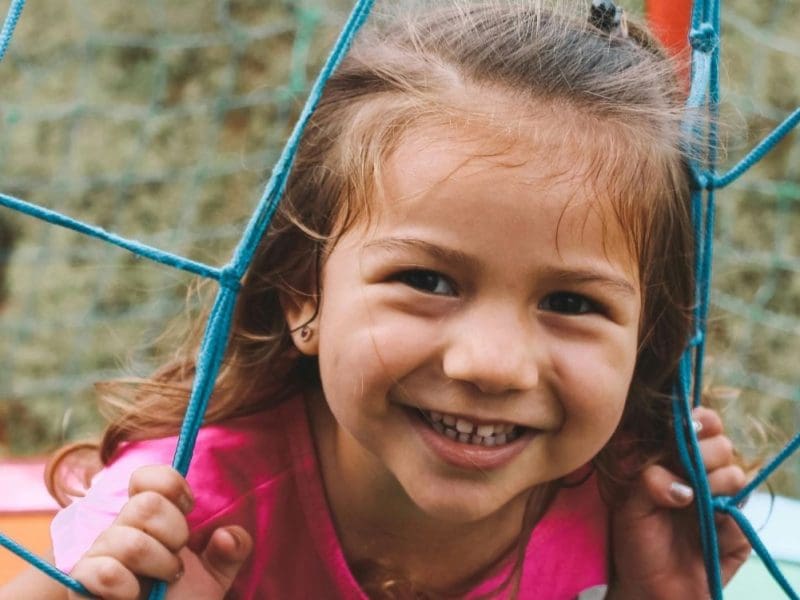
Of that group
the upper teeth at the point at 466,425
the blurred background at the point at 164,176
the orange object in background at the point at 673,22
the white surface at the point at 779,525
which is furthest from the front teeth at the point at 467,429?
the blurred background at the point at 164,176

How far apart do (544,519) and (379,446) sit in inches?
11.1

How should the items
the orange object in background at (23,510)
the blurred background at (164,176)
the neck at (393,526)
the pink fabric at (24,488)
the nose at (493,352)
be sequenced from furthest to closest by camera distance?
the blurred background at (164,176) < the pink fabric at (24,488) < the orange object in background at (23,510) < the neck at (393,526) < the nose at (493,352)

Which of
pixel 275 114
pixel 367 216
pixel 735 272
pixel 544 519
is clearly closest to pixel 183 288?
pixel 275 114

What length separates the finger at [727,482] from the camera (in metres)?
1.09

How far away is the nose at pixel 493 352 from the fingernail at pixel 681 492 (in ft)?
1.03

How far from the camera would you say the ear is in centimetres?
98

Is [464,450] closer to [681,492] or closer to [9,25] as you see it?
[681,492]

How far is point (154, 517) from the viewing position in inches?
33.9

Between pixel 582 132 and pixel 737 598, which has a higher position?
pixel 582 132

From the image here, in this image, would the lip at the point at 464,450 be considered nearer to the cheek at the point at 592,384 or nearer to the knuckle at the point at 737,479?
the cheek at the point at 592,384

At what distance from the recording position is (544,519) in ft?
3.71

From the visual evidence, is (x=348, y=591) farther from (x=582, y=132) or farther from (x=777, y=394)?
(x=777, y=394)

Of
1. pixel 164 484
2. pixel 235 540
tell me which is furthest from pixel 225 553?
pixel 164 484

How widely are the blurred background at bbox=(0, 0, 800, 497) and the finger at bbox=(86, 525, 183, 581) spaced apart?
1.24 metres
